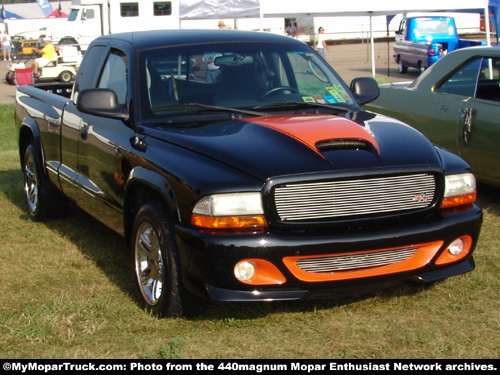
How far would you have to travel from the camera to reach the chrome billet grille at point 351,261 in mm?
3934

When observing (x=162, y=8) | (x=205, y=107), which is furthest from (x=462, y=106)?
(x=162, y=8)

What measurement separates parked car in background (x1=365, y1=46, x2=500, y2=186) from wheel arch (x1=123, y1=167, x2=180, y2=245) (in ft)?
11.3

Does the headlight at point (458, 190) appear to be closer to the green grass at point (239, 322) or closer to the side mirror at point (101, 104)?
the green grass at point (239, 322)

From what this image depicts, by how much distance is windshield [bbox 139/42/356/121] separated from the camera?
4938 mm

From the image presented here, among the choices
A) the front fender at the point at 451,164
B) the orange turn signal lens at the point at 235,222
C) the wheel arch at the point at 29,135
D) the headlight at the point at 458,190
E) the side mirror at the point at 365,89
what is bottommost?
the orange turn signal lens at the point at 235,222

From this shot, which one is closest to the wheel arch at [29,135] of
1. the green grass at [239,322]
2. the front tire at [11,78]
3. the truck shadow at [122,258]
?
the truck shadow at [122,258]

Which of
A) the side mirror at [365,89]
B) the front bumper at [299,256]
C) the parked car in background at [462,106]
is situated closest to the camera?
the front bumper at [299,256]

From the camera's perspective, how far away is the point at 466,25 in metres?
42.2

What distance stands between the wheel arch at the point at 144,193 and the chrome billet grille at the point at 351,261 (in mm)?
748

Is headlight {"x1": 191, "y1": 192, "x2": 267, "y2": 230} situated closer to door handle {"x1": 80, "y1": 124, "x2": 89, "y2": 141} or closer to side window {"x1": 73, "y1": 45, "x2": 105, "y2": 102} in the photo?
door handle {"x1": 80, "y1": 124, "x2": 89, "y2": 141}

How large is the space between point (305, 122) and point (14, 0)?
129640mm

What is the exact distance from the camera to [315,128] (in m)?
4.36

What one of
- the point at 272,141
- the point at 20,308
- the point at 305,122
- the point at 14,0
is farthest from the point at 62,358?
the point at 14,0
